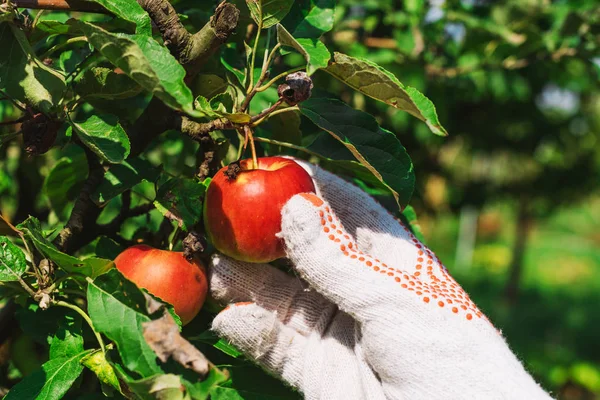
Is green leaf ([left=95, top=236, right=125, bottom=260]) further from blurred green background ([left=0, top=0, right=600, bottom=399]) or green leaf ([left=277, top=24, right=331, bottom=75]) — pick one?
green leaf ([left=277, top=24, right=331, bottom=75])

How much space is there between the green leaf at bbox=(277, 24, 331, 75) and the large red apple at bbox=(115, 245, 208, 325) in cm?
35

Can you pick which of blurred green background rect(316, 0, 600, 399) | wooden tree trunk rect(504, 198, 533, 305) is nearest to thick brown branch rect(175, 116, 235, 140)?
blurred green background rect(316, 0, 600, 399)

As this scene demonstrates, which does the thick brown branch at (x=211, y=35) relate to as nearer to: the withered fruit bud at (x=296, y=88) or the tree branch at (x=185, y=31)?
the tree branch at (x=185, y=31)

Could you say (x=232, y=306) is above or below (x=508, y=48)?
below

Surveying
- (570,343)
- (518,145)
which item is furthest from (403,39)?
(570,343)

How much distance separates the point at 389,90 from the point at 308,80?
11 centimetres

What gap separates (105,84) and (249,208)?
28 centimetres

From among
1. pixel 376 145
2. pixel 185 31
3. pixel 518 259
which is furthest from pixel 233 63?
pixel 518 259

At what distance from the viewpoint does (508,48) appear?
1.99 meters

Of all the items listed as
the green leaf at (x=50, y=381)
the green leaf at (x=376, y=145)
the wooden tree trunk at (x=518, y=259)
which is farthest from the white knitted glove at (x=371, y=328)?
the wooden tree trunk at (x=518, y=259)

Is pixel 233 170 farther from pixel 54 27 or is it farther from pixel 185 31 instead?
pixel 54 27

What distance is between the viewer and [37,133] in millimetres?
877

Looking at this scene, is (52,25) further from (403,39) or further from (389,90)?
(403,39)

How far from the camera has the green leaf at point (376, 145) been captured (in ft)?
3.05
